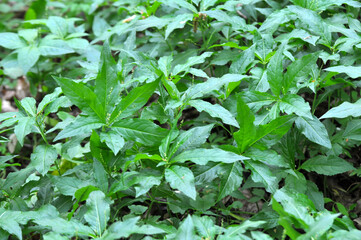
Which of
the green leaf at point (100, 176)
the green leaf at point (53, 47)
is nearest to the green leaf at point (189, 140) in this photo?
the green leaf at point (100, 176)

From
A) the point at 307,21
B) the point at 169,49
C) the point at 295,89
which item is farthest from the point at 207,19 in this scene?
the point at 295,89

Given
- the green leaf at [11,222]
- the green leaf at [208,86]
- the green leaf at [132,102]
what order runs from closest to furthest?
1. the green leaf at [11,222]
2. the green leaf at [132,102]
3. the green leaf at [208,86]

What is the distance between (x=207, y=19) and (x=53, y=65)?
1.96 metres

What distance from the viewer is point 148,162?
7.03ft

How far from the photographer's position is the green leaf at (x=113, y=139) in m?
1.96

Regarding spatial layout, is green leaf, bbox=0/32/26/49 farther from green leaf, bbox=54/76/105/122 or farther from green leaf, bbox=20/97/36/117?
green leaf, bbox=54/76/105/122

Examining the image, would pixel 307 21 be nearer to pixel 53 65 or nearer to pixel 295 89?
pixel 295 89

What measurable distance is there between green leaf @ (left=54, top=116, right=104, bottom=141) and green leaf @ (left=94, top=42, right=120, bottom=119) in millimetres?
80

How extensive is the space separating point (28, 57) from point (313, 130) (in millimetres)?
2459

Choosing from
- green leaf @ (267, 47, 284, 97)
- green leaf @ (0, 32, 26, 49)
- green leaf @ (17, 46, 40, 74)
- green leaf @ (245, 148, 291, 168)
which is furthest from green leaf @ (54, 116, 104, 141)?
green leaf @ (0, 32, 26, 49)

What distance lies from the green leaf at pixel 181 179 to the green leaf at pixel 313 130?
2.42 ft

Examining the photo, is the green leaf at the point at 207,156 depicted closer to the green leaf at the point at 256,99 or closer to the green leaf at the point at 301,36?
Answer: the green leaf at the point at 256,99

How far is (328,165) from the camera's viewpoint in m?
2.25

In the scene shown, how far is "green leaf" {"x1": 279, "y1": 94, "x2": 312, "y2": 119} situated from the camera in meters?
2.01
